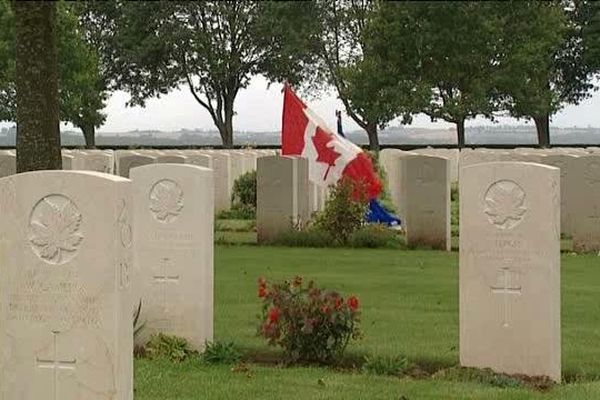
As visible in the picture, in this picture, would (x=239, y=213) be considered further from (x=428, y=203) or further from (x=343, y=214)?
(x=428, y=203)

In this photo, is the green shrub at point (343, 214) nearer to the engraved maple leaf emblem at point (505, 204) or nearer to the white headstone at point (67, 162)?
the white headstone at point (67, 162)

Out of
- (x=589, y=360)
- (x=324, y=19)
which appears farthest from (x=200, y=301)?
(x=324, y=19)

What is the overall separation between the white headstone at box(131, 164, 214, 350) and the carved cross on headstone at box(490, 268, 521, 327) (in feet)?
6.41

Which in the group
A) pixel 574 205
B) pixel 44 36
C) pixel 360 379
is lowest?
pixel 360 379

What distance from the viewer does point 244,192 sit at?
2100cm

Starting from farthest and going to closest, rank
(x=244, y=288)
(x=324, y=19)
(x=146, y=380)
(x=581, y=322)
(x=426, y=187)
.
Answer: (x=426, y=187)
(x=244, y=288)
(x=581, y=322)
(x=146, y=380)
(x=324, y=19)

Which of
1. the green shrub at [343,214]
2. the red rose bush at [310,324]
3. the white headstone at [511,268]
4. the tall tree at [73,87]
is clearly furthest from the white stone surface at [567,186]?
the red rose bush at [310,324]

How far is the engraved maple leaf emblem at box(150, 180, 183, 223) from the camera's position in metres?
8.07

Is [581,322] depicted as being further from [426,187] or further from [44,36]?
[426,187]

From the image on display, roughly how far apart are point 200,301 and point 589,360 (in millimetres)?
2615

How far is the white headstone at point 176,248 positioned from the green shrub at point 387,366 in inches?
48.5

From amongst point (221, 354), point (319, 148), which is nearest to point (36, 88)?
point (221, 354)

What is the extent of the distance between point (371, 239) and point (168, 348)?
7.85 metres

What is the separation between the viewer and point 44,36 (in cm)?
723
